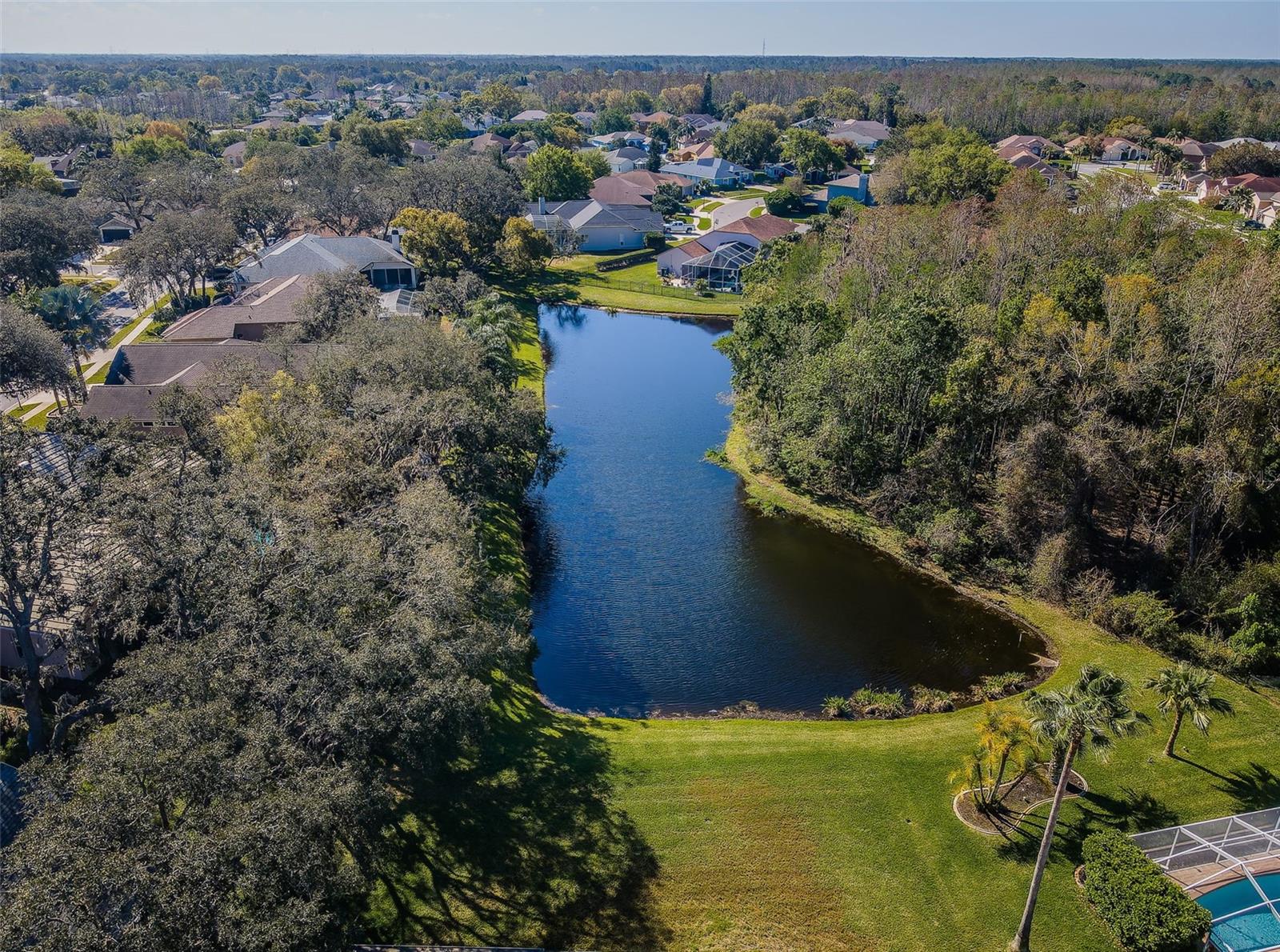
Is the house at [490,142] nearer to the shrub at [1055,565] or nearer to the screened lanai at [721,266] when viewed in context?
the screened lanai at [721,266]

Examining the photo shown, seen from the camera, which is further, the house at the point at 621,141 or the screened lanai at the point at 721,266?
the house at the point at 621,141

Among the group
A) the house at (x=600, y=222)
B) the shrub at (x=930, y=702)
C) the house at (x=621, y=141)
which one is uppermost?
the house at (x=621, y=141)

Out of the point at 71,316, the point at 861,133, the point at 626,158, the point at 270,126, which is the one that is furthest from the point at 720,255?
the point at 270,126

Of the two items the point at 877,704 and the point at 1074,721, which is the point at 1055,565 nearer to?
the point at 877,704

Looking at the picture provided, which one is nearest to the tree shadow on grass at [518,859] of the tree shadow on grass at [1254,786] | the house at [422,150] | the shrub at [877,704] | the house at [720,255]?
the shrub at [877,704]

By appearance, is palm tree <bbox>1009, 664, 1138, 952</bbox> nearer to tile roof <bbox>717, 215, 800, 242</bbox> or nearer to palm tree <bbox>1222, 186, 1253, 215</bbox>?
tile roof <bbox>717, 215, 800, 242</bbox>

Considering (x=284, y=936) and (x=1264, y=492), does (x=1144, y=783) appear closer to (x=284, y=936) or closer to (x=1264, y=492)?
(x=1264, y=492)
